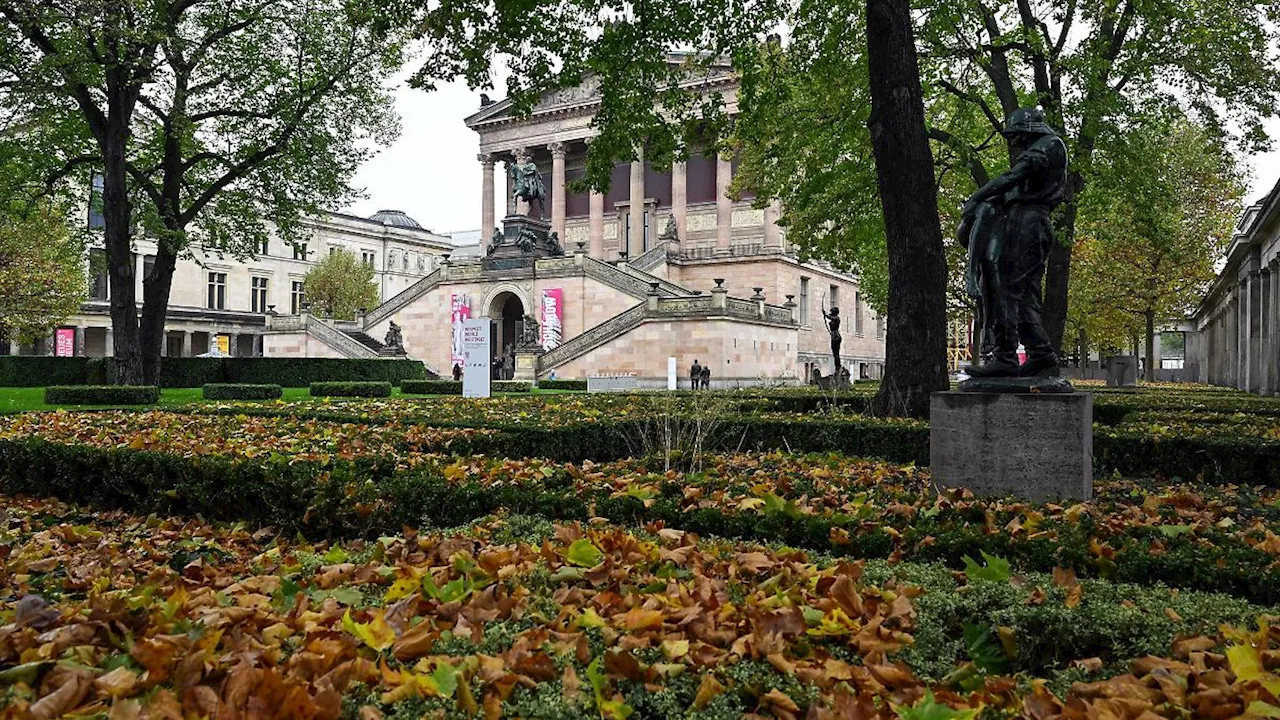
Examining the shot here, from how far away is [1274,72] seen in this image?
1692cm

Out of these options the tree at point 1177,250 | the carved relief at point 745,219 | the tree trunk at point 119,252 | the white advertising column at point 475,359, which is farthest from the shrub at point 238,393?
the carved relief at point 745,219

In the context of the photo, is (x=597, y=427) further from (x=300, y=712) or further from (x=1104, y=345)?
(x=1104, y=345)

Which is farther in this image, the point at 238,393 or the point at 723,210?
the point at 723,210

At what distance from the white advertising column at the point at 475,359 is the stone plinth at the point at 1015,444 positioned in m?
14.3

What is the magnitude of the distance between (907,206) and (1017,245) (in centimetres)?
422

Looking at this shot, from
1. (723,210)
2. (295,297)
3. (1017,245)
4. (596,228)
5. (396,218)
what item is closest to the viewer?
(1017,245)

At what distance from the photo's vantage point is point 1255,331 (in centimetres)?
3150

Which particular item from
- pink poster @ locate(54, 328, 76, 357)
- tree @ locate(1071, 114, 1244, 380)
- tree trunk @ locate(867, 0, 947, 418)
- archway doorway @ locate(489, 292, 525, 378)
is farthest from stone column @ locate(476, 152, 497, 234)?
tree trunk @ locate(867, 0, 947, 418)

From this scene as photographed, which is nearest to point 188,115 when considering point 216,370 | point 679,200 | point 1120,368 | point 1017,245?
point 216,370

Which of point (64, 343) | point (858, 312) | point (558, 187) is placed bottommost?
point (64, 343)

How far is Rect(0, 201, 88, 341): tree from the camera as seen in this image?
122 ft

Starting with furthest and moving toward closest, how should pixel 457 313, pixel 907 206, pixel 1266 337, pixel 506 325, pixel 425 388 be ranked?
pixel 506 325 → pixel 457 313 → pixel 1266 337 → pixel 425 388 → pixel 907 206

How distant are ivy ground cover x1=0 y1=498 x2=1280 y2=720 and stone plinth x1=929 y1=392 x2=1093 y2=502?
11.7 feet

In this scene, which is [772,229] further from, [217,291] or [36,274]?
[217,291]
